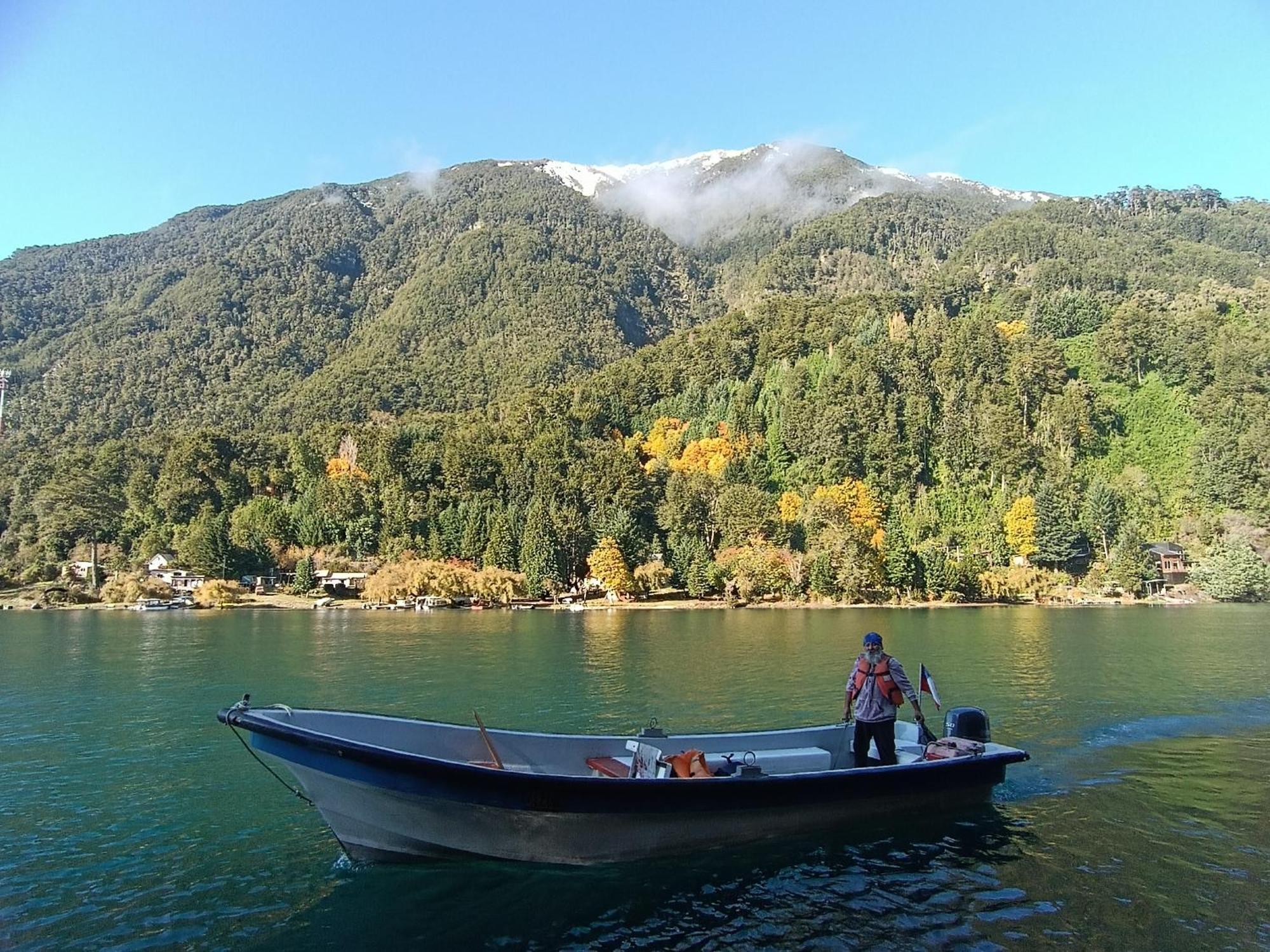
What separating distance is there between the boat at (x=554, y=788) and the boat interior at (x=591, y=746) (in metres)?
0.03

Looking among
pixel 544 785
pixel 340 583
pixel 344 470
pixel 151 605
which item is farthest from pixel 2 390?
pixel 544 785

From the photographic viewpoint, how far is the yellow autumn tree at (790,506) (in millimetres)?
119000

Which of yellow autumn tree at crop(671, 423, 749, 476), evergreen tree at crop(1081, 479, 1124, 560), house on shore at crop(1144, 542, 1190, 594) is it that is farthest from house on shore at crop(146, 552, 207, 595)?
house on shore at crop(1144, 542, 1190, 594)

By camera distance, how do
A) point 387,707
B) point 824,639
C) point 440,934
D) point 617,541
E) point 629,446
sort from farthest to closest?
point 629,446 → point 617,541 → point 824,639 → point 387,707 → point 440,934

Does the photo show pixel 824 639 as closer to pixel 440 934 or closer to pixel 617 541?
pixel 440 934

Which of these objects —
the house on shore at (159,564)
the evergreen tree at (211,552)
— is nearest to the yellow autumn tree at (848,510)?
the evergreen tree at (211,552)

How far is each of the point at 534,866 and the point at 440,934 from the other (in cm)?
225

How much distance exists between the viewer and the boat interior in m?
15.2

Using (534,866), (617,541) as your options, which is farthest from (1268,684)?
(617,541)

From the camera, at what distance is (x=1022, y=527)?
112 m

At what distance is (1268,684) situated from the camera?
33.4m

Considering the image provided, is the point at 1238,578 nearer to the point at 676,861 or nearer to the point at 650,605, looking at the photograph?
the point at 650,605

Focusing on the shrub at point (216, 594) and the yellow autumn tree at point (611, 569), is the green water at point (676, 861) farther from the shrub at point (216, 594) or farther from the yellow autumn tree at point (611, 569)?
the shrub at point (216, 594)

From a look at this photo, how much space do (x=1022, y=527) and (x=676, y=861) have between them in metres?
109
